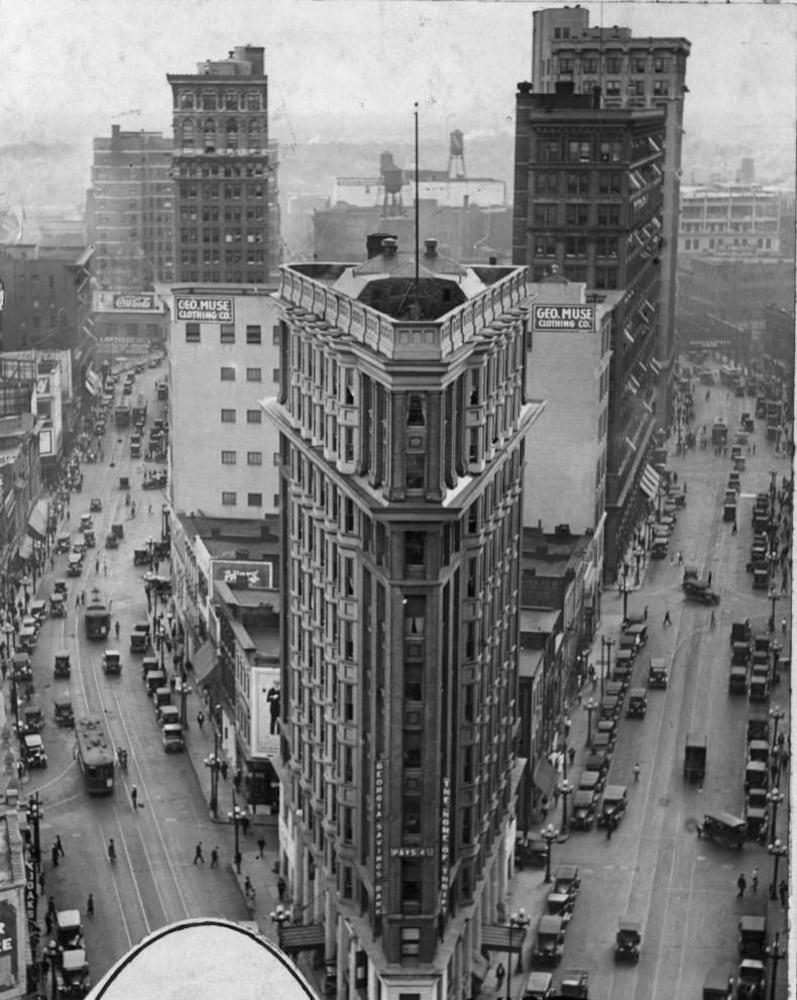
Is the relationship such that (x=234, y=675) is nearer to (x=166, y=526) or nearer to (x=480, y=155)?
(x=166, y=526)

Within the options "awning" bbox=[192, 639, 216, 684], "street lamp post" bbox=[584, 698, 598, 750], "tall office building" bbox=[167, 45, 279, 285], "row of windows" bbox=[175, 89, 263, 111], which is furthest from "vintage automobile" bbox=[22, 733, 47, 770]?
"tall office building" bbox=[167, 45, 279, 285]

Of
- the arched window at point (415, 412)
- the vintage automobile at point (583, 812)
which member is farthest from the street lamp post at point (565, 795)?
the arched window at point (415, 412)

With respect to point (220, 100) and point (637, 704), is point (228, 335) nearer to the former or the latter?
point (220, 100)

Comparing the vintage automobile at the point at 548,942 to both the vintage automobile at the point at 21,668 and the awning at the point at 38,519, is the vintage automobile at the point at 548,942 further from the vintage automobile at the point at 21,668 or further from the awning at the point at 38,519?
the awning at the point at 38,519

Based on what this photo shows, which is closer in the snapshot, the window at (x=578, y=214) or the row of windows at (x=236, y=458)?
the row of windows at (x=236, y=458)

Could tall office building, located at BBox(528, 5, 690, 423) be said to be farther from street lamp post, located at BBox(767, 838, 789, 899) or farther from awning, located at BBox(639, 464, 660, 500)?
street lamp post, located at BBox(767, 838, 789, 899)

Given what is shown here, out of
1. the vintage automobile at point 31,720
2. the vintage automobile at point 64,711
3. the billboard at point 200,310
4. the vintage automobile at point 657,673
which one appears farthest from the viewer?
the billboard at point 200,310

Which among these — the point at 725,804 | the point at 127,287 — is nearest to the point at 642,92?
the point at 127,287
